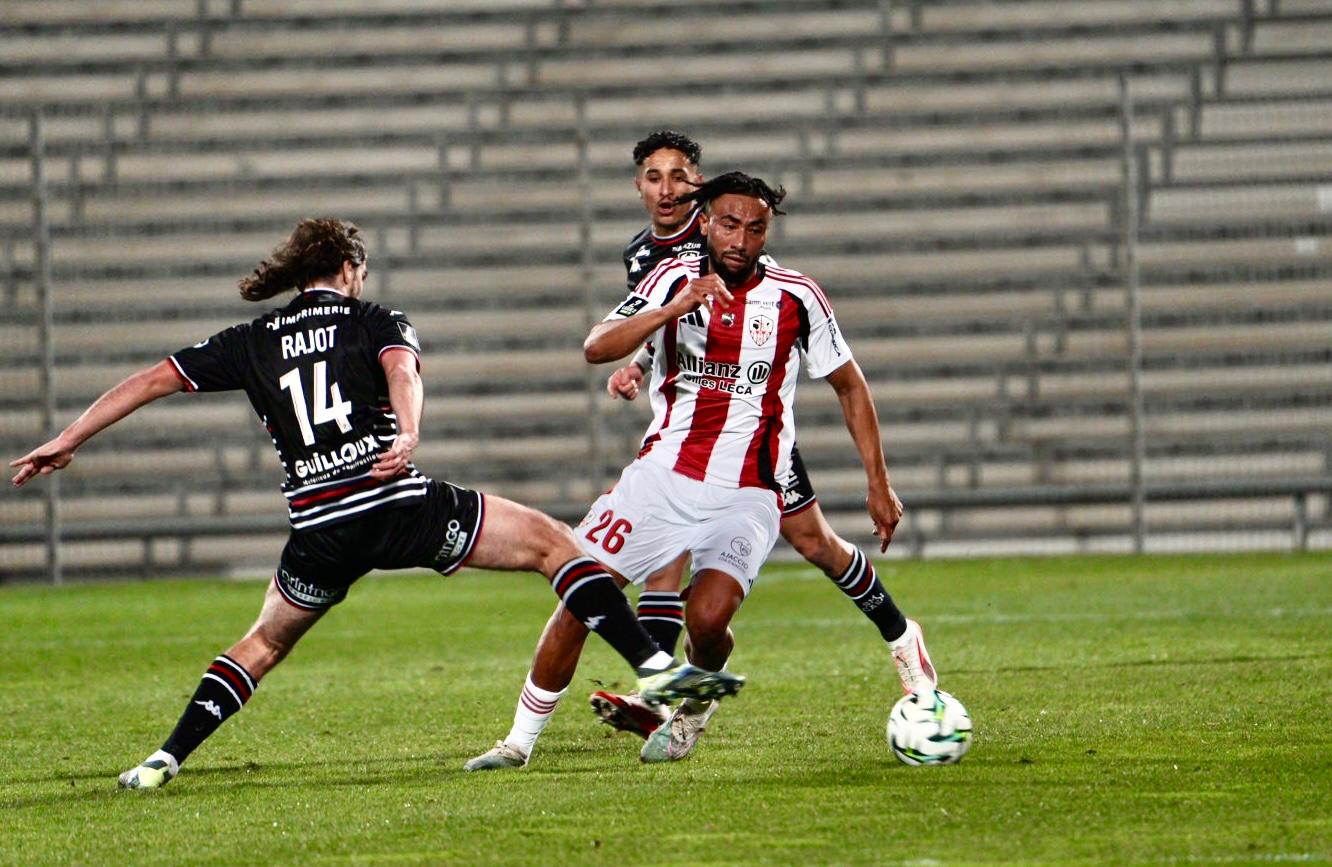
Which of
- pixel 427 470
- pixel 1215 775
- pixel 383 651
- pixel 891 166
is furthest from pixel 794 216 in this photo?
pixel 1215 775

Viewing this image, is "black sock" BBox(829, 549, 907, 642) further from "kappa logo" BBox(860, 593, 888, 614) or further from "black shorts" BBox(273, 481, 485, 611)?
"black shorts" BBox(273, 481, 485, 611)

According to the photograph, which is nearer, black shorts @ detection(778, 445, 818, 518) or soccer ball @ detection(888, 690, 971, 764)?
soccer ball @ detection(888, 690, 971, 764)

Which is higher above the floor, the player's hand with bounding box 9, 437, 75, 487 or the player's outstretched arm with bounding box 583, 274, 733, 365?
the player's outstretched arm with bounding box 583, 274, 733, 365

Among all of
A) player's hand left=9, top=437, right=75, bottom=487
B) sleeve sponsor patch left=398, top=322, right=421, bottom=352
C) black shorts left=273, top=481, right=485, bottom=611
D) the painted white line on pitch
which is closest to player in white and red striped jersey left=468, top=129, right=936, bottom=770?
black shorts left=273, top=481, right=485, bottom=611

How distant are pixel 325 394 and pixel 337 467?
0.65 feet

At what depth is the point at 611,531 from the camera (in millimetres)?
5520

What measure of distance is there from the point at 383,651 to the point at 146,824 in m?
4.63

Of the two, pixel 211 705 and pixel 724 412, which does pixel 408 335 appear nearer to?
pixel 724 412

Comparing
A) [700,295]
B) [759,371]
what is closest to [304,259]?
[700,295]

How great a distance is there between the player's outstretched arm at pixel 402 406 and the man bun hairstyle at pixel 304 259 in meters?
0.37

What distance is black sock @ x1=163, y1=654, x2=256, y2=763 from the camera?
522cm

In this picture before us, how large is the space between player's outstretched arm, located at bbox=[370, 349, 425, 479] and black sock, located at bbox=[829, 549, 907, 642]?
150 centimetres

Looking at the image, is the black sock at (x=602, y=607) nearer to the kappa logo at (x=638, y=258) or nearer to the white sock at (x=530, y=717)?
the white sock at (x=530, y=717)

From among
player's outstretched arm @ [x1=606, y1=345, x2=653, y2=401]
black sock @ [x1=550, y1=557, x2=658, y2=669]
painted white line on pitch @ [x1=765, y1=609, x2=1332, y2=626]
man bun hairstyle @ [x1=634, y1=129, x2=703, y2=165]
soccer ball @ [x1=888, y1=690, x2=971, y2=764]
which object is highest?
man bun hairstyle @ [x1=634, y1=129, x2=703, y2=165]
